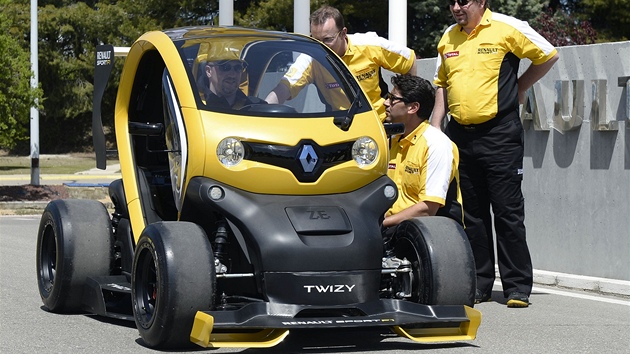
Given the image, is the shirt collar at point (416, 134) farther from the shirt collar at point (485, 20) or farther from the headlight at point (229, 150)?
the headlight at point (229, 150)

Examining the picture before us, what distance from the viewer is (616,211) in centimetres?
988

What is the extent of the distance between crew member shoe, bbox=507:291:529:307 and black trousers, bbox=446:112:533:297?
0.07 metres

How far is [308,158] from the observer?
6.64 metres

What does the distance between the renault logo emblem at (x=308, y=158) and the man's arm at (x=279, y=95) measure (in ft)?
1.54

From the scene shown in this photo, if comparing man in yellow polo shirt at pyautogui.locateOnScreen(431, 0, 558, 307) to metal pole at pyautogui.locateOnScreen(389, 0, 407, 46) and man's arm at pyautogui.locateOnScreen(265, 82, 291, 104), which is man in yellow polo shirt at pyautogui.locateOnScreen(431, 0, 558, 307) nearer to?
man's arm at pyautogui.locateOnScreen(265, 82, 291, 104)

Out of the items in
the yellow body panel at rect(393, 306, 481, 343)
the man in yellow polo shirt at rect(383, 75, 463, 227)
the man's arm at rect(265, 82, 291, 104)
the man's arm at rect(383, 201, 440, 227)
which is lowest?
the yellow body panel at rect(393, 306, 481, 343)

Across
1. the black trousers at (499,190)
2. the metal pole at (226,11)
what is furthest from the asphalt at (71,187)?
the black trousers at (499,190)

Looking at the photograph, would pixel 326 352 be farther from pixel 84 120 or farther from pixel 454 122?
pixel 84 120

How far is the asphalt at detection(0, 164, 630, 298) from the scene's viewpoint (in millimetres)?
9625

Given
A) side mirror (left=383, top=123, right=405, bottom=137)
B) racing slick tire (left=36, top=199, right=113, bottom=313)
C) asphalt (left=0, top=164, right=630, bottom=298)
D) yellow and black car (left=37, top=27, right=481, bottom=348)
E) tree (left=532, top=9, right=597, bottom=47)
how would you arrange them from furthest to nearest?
tree (left=532, top=9, right=597, bottom=47) → asphalt (left=0, top=164, right=630, bottom=298) → racing slick tire (left=36, top=199, right=113, bottom=313) → side mirror (left=383, top=123, right=405, bottom=137) → yellow and black car (left=37, top=27, right=481, bottom=348)

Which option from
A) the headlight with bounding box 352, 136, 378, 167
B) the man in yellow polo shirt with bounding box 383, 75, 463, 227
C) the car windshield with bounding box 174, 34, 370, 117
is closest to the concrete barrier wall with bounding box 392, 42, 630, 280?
the man in yellow polo shirt with bounding box 383, 75, 463, 227

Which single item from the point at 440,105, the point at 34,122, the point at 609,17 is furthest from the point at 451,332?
the point at 609,17

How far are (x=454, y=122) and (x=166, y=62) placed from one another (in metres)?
2.56

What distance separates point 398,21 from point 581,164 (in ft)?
11.4
